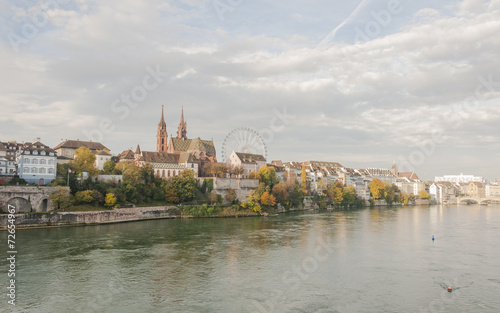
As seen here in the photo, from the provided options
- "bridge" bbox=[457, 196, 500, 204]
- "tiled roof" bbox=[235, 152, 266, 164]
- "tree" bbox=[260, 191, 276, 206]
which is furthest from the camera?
"bridge" bbox=[457, 196, 500, 204]

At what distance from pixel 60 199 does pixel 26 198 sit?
320cm

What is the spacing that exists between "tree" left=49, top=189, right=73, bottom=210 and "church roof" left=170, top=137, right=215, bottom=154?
123 ft

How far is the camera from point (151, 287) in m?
18.4

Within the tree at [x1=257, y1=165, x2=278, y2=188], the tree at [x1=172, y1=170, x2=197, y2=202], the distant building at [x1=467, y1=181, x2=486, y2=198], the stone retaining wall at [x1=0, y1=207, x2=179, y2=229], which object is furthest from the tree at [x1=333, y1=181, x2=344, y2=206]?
the distant building at [x1=467, y1=181, x2=486, y2=198]

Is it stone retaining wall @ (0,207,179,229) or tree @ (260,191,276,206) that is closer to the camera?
stone retaining wall @ (0,207,179,229)

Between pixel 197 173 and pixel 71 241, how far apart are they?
3834 centimetres

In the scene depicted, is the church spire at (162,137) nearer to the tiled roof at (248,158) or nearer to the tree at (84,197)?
the tiled roof at (248,158)

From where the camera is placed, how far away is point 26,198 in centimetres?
3838

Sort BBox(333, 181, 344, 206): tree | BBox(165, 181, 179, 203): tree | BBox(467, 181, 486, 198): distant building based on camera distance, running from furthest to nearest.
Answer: BBox(467, 181, 486, 198): distant building, BBox(333, 181, 344, 206): tree, BBox(165, 181, 179, 203): tree

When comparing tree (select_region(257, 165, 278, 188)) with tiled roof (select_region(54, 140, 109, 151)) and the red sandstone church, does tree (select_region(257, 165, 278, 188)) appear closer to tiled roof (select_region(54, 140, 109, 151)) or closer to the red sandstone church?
the red sandstone church

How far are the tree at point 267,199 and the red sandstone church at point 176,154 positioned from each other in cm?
1412

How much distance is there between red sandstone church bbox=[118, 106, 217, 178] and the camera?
64.6 m

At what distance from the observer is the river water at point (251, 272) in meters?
16.3

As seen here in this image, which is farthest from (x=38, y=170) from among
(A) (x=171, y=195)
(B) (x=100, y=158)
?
(B) (x=100, y=158)
